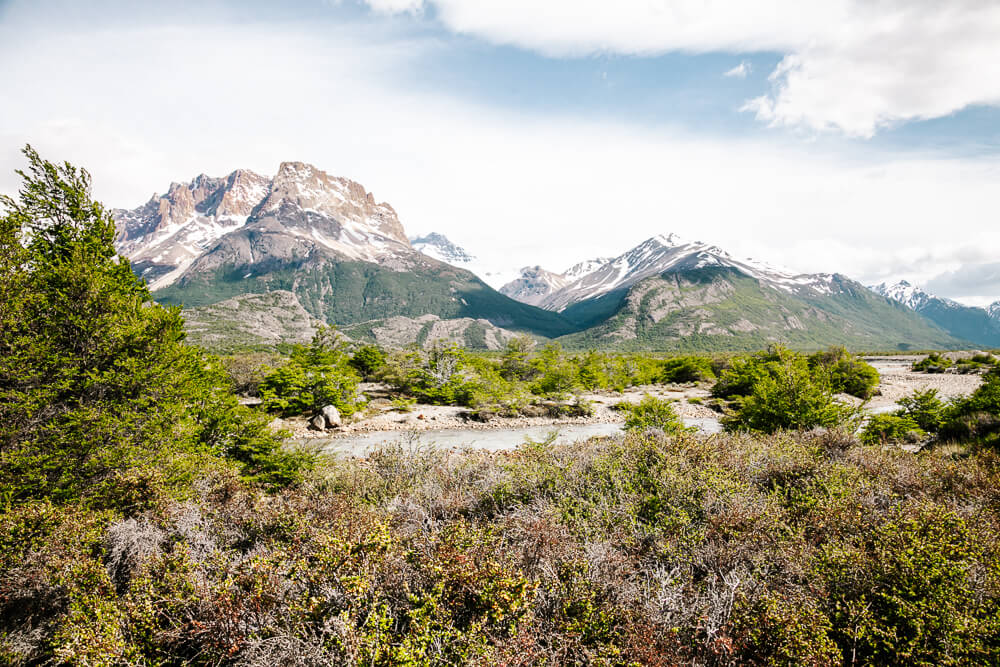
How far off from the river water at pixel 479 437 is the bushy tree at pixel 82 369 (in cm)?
1087

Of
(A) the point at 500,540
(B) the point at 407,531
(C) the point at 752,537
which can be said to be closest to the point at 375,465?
(B) the point at 407,531

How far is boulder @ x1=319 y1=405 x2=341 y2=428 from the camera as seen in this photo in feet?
83.9

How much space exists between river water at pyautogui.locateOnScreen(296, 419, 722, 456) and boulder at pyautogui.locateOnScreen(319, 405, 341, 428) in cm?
227

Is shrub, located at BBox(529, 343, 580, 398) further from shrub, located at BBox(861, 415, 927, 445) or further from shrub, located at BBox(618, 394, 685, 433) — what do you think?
shrub, located at BBox(861, 415, 927, 445)

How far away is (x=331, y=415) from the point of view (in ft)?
84.9

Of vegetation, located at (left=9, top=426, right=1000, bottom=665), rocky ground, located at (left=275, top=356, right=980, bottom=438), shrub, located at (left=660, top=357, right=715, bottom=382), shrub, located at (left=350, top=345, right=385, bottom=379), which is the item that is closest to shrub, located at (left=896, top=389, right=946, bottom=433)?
vegetation, located at (left=9, top=426, right=1000, bottom=665)

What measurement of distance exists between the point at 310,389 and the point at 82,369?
62.0ft

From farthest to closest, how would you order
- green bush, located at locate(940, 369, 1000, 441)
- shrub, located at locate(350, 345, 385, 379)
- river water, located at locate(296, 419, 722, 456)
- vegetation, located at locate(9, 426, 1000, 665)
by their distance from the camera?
1. shrub, located at locate(350, 345, 385, 379)
2. river water, located at locate(296, 419, 722, 456)
3. green bush, located at locate(940, 369, 1000, 441)
4. vegetation, located at locate(9, 426, 1000, 665)

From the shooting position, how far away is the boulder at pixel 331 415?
2556 cm

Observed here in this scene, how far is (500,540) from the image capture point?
18.2 ft

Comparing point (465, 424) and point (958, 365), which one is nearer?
point (465, 424)

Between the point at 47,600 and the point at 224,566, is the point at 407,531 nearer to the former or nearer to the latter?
the point at 224,566

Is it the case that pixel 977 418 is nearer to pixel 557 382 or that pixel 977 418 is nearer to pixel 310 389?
pixel 557 382

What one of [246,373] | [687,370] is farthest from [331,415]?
[687,370]
